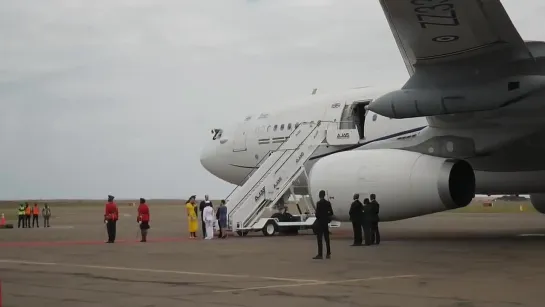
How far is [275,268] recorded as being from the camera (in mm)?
12602

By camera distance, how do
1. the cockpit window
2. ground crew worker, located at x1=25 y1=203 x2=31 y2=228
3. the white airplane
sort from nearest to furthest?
the white airplane → the cockpit window → ground crew worker, located at x1=25 y1=203 x2=31 y2=228

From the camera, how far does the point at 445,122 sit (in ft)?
55.6

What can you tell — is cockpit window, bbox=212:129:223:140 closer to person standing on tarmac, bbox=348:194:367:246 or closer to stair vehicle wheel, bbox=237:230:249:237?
stair vehicle wheel, bbox=237:230:249:237

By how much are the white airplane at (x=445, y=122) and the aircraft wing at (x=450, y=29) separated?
2 centimetres

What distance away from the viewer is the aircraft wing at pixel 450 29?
12953 millimetres

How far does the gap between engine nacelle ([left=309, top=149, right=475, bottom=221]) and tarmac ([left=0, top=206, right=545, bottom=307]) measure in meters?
1.01

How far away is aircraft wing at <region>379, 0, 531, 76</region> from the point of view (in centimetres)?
1295

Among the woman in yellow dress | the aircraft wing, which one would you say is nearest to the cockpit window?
the woman in yellow dress

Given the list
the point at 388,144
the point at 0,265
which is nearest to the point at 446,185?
the point at 388,144

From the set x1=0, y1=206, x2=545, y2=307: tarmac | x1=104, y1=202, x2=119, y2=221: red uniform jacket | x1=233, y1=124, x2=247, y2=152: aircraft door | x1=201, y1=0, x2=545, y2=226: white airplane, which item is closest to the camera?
x1=0, y1=206, x2=545, y2=307: tarmac

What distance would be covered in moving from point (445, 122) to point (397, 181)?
177cm

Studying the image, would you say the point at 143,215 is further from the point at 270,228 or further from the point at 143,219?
the point at 270,228

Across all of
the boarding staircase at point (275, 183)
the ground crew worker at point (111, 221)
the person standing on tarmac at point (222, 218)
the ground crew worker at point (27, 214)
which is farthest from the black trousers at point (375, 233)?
the ground crew worker at point (27, 214)

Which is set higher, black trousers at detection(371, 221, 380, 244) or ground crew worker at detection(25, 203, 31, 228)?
ground crew worker at detection(25, 203, 31, 228)
